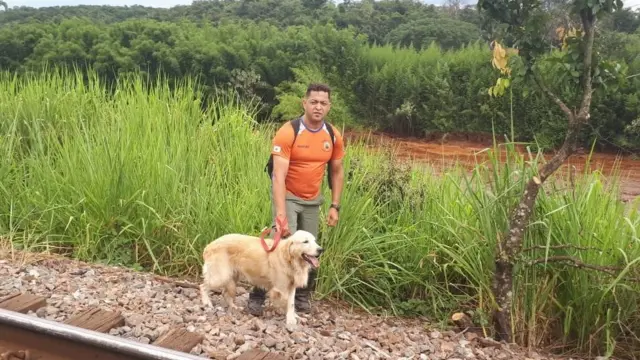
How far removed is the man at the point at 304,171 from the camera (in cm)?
481

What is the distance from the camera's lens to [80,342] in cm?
373

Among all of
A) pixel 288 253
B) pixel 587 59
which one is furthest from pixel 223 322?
pixel 587 59

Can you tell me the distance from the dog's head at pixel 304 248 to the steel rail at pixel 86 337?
4.00 ft

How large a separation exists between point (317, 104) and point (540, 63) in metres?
1.55

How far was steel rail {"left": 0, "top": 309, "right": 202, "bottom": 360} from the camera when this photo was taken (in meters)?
3.48

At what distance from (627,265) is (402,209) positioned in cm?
252

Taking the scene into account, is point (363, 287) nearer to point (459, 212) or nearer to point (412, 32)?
point (459, 212)

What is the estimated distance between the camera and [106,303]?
4.64 meters

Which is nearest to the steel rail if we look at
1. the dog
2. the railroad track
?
the railroad track

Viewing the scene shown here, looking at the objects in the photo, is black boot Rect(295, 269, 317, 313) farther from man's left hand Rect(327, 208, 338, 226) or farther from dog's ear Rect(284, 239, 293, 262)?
dog's ear Rect(284, 239, 293, 262)

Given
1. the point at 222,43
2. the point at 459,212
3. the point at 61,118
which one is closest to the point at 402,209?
the point at 459,212

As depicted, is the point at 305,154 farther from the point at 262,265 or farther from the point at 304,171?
the point at 262,265

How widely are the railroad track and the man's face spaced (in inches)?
68.6

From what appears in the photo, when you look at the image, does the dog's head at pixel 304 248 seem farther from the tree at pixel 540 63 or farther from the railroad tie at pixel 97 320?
the tree at pixel 540 63
